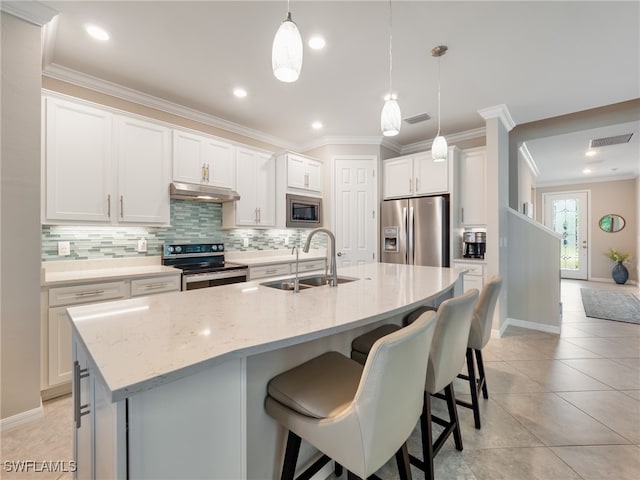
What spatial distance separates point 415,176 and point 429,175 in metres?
0.20

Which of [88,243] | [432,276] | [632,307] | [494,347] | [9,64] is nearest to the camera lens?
[9,64]

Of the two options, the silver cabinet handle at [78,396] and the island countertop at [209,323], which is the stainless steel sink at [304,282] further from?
the silver cabinet handle at [78,396]

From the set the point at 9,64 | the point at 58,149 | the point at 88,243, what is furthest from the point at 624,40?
the point at 88,243

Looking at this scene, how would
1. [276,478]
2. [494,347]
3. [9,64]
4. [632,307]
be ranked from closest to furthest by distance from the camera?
1. [276,478]
2. [9,64]
3. [494,347]
4. [632,307]

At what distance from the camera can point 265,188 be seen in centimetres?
396

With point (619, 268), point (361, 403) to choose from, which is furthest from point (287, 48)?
point (619, 268)

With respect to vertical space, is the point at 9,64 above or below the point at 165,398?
above

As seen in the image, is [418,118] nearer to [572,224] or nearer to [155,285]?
[155,285]

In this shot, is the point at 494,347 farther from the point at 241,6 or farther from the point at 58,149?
the point at 58,149

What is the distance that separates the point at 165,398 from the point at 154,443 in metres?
0.11

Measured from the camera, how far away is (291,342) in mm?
938

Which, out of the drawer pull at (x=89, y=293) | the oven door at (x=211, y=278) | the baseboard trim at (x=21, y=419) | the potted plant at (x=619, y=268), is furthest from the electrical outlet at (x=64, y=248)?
the potted plant at (x=619, y=268)

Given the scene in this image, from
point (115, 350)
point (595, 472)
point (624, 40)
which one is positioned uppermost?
point (624, 40)

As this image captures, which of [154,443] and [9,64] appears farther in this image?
[9,64]
